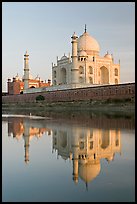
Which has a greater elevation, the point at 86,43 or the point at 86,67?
the point at 86,43

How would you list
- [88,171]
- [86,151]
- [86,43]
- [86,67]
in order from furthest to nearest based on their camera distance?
1. [86,43]
2. [86,67]
3. [86,151]
4. [88,171]

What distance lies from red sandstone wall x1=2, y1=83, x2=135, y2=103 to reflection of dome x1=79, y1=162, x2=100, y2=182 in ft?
Result: 60.4

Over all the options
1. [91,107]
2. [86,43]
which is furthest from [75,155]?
[86,43]

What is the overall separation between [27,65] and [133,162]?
34791mm

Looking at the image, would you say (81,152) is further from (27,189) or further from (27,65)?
(27,65)

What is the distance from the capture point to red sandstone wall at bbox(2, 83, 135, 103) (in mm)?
22578

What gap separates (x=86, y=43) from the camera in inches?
1419

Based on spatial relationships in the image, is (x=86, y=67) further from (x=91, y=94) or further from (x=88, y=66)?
(x=91, y=94)

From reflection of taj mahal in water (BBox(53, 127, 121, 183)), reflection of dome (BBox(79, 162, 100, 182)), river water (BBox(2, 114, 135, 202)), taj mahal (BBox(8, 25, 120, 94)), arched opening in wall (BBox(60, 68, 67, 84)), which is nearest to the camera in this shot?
river water (BBox(2, 114, 135, 202))

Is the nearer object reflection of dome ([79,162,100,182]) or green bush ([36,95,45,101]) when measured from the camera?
reflection of dome ([79,162,100,182])

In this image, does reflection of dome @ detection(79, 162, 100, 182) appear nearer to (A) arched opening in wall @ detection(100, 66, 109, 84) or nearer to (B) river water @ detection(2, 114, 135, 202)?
(B) river water @ detection(2, 114, 135, 202)

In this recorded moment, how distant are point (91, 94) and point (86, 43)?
1192cm

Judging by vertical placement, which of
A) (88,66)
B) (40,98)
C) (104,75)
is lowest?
(40,98)

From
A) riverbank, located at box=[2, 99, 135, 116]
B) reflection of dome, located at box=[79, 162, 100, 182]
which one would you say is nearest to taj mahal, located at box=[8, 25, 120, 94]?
riverbank, located at box=[2, 99, 135, 116]
